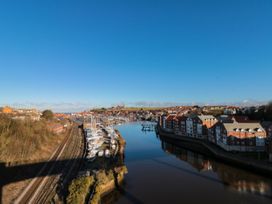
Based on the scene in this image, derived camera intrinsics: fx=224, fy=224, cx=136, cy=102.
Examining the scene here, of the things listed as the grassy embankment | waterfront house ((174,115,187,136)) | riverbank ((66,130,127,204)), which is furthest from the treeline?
waterfront house ((174,115,187,136))

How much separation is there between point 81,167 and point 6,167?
668 centimetres

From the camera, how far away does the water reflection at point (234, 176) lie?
19.4 m

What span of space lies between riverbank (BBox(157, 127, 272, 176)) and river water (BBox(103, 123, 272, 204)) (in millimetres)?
868

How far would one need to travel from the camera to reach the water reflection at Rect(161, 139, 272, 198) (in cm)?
1938

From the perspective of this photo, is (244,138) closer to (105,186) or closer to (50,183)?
(105,186)

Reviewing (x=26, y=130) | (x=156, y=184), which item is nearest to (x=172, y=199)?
(x=156, y=184)

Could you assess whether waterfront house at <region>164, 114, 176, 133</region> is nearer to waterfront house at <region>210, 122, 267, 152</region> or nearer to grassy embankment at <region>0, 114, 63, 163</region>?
waterfront house at <region>210, 122, 267, 152</region>

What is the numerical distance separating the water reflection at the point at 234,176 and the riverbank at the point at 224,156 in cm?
82

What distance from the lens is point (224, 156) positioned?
1121 inches

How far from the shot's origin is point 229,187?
66.4 feet

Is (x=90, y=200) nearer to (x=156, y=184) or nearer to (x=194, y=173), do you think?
(x=156, y=184)

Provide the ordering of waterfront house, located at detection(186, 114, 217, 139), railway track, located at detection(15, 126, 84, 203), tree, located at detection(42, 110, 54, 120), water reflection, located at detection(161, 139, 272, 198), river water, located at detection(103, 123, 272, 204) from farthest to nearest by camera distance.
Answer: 1. tree, located at detection(42, 110, 54, 120)
2. waterfront house, located at detection(186, 114, 217, 139)
3. water reflection, located at detection(161, 139, 272, 198)
4. river water, located at detection(103, 123, 272, 204)
5. railway track, located at detection(15, 126, 84, 203)

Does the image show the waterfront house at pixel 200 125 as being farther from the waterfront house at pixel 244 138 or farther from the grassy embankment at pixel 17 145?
the grassy embankment at pixel 17 145

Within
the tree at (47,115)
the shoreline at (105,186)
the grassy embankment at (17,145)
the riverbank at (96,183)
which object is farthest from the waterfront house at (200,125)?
the tree at (47,115)
